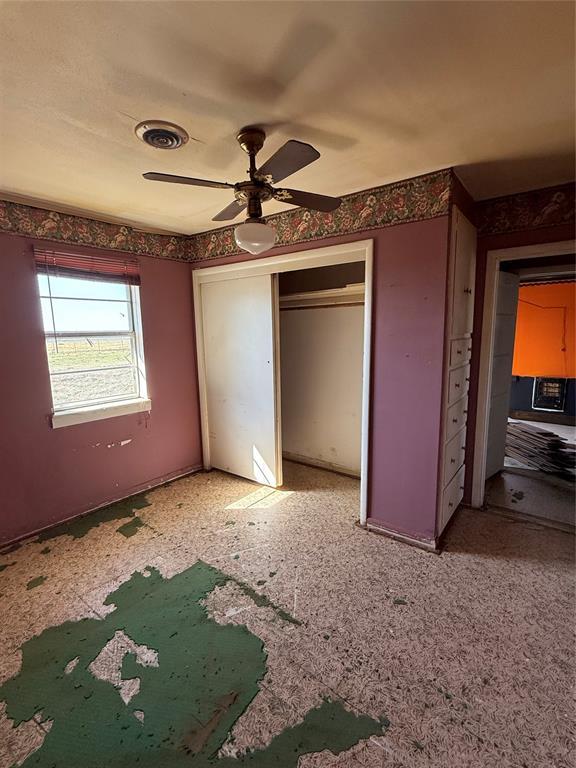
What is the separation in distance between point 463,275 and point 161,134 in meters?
1.99

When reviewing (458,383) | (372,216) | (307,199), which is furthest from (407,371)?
(307,199)

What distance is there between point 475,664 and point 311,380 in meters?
2.64

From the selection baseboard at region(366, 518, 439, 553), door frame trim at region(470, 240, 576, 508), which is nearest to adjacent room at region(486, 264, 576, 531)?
door frame trim at region(470, 240, 576, 508)

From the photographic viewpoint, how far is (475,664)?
1586mm

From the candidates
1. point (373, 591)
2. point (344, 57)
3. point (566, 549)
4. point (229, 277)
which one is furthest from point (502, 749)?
point (229, 277)

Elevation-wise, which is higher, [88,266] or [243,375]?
[88,266]

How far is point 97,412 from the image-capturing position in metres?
2.91

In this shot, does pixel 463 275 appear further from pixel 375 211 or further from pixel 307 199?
pixel 307 199

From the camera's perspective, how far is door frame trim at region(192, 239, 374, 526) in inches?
97.8

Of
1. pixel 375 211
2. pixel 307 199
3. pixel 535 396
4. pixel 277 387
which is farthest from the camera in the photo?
pixel 535 396

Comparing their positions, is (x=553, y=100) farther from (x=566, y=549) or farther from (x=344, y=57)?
(x=566, y=549)

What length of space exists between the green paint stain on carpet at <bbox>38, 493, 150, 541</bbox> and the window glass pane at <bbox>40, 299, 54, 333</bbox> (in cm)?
149

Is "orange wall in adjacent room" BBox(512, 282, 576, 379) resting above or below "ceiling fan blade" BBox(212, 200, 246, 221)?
below

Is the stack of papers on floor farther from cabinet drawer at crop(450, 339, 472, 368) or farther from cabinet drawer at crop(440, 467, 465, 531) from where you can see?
cabinet drawer at crop(450, 339, 472, 368)
